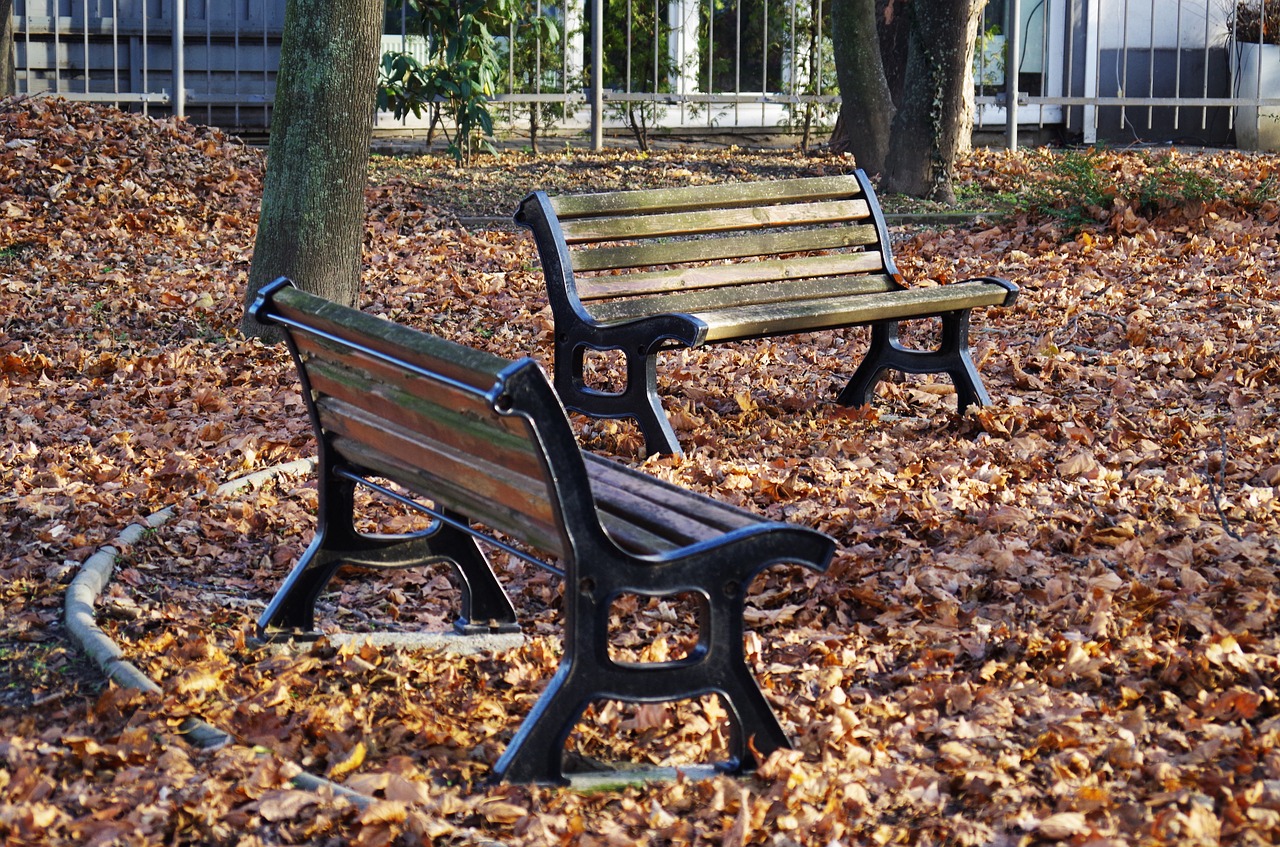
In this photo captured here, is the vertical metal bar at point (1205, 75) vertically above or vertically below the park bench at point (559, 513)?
above

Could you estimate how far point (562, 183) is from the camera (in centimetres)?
1262

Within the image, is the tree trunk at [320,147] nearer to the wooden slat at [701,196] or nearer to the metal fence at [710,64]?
the wooden slat at [701,196]

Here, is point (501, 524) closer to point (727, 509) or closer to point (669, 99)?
point (727, 509)

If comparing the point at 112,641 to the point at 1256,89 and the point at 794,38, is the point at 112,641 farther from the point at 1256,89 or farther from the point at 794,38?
the point at 1256,89

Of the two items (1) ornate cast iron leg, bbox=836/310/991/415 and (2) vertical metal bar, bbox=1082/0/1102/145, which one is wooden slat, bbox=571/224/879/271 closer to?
(1) ornate cast iron leg, bbox=836/310/991/415

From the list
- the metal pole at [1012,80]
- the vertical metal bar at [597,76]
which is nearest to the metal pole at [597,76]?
the vertical metal bar at [597,76]

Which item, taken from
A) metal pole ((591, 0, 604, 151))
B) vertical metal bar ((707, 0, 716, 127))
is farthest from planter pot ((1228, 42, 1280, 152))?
metal pole ((591, 0, 604, 151))

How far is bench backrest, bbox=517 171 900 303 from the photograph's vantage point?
603 centimetres

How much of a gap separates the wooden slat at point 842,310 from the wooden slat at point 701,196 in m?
0.46

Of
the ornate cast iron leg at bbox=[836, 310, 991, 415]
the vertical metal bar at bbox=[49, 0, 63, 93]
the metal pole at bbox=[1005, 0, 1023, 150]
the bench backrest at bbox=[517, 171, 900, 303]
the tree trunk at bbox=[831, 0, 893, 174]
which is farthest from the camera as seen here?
the vertical metal bar at bbox=[49, 0, 63, 93]

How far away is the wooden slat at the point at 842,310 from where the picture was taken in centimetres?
575

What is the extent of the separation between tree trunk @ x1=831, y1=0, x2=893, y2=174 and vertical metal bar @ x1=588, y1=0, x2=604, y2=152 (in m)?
2.95

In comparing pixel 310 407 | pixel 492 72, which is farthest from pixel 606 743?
pixel 492 72

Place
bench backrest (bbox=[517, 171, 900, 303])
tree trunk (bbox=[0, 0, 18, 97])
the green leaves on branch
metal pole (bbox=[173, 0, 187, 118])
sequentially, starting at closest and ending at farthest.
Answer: bench backrest (bbox=[517, 171, 900, 303]) < tree trunk (bbox=[0, 0, 18, 97]) < the green leaves on branch < metal pole (bbox=[173, 0, 187, 118])
